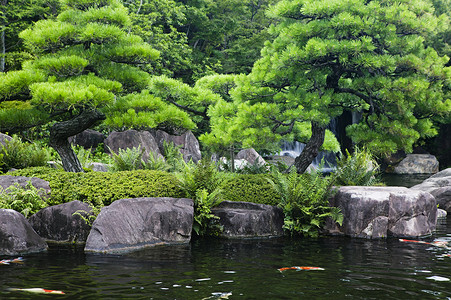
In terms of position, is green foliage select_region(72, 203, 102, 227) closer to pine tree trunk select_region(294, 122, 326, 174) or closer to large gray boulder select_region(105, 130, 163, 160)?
pine tree trunk select_region(294, 122, 326, 174)

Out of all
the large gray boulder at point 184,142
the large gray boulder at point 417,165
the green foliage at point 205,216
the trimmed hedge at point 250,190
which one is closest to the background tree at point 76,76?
the green foliage at point 205,216

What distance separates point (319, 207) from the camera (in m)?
9.24

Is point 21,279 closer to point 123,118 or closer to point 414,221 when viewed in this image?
point 123,118

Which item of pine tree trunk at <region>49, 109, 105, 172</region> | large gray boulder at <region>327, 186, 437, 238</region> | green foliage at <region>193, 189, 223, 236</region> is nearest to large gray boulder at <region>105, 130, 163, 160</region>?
pine tree trunk at <region>49, 109, 105, 172</region>

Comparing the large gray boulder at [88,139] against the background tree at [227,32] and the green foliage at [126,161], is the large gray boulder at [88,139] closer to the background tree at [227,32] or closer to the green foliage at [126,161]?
the green foliage at [126,161]

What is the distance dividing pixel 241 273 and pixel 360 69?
7.37 metres

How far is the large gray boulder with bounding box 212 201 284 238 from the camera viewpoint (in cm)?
891

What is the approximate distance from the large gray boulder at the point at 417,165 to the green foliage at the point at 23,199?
77.9 ft

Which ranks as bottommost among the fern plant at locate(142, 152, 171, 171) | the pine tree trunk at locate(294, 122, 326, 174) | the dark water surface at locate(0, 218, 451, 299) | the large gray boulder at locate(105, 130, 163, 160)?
the dark water surface at locate(0, 218, 451, 299)

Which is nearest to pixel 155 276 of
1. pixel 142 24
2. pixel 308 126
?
pixel 308 126

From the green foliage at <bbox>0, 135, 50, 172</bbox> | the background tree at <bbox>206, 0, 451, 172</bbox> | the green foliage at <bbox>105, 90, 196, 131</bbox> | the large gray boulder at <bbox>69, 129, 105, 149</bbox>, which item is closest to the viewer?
the background tree at <bbox>206, 0, 451, 172</bbox>

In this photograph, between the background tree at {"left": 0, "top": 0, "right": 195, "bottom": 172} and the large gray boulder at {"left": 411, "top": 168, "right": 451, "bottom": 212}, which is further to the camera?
the large gray boulder at {"left": 411, "top": 168, "right": 451, "bottom": 212}

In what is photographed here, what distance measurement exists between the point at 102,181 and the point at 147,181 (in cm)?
94

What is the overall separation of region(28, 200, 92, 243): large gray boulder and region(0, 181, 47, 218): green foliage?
26 centimetres
